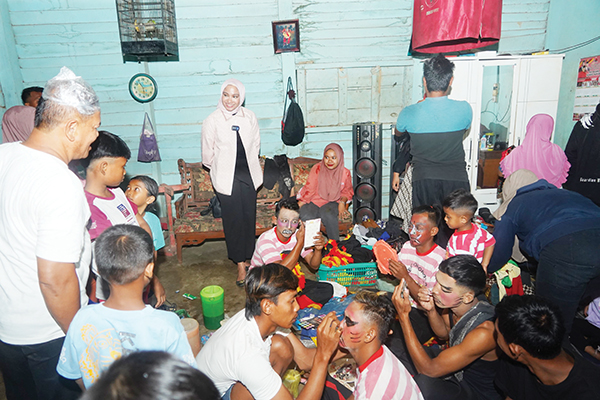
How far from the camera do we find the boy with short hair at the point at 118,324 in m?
1.43

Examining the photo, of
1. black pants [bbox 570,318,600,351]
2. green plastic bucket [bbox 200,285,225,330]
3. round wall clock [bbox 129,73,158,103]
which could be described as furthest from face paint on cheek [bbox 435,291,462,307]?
round wall clock [bbox 129,73,158,103]

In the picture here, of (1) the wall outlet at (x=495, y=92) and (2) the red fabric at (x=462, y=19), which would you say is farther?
(1) the wall outlet at (x=495, y=92)

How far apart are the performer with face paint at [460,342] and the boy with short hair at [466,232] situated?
2.51ft

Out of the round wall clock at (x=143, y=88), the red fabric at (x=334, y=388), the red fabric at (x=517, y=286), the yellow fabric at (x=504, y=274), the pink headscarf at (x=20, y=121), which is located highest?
the round wall clock at (x=143, y=88)

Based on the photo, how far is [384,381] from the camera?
1652 millimetres

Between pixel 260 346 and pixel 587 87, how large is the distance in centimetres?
548

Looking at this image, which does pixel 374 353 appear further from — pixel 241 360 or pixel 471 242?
pixel 471 242

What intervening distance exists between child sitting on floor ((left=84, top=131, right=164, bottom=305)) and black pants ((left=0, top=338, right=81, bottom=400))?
58 centimetres

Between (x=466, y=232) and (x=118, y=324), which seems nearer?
(x=118, y=324)

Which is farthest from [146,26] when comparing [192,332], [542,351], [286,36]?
[542,351]

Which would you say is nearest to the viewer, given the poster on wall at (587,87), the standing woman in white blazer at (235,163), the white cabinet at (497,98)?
the standing woman in white blazer at (235,163)

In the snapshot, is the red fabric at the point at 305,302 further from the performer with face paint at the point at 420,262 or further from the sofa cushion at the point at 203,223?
the sofa cushion at the point at 203,223

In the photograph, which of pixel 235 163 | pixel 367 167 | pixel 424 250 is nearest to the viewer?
pixel 424 250

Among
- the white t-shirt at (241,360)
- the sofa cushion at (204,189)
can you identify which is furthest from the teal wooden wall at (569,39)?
the white t-shirt at (241,360)
